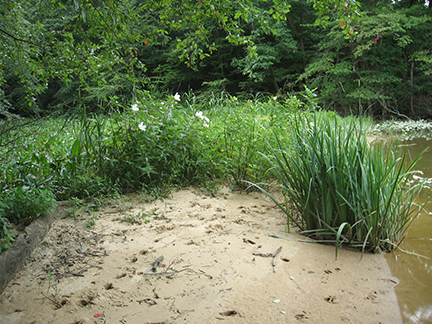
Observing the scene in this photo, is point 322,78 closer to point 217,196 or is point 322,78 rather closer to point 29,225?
point 217,196

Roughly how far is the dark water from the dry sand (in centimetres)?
6

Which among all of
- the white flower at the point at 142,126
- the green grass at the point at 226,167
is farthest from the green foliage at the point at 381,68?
the white flower at the point at 142,126

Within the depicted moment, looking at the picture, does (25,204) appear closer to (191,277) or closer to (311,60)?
(191,277)

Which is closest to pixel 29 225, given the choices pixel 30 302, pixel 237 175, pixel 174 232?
pixel 30 302

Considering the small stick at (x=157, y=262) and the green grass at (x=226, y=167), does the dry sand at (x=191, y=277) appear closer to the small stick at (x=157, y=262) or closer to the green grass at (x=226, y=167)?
the small stick at (x=157, y=262)

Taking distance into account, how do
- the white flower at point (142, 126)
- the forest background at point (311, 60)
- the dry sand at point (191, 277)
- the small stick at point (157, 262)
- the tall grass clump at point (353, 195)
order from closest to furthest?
the dry sand at point (191, 277) < the small stick at point (157, 262) < the tall grass clump at point (353, 195) < the white flower at point (142, 126) < the forest background at point (311, 60)

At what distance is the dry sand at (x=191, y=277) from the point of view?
1483 millimetres

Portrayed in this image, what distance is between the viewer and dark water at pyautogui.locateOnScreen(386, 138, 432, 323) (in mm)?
1550

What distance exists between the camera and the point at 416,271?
1913 mm

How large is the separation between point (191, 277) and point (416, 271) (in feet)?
4.60

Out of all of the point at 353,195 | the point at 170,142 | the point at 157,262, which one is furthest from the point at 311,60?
the point at 157,262

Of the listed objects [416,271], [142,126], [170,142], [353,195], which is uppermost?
[142,126]

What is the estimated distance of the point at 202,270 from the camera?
72.6 inches

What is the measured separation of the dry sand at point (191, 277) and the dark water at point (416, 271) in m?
0.06
